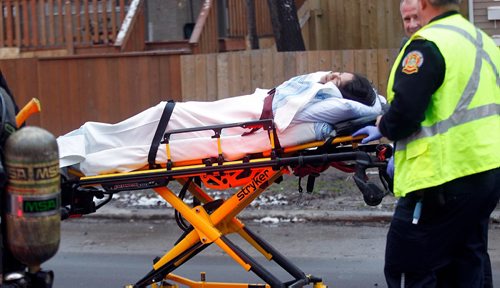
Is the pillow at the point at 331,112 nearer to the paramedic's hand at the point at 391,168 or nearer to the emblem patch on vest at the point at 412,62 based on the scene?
the paramedic's hand at the point at 391,168

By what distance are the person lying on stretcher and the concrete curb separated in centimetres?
371

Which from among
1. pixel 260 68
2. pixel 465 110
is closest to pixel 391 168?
pixel 465 110

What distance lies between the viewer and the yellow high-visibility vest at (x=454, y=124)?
425cm

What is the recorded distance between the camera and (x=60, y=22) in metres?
14.9

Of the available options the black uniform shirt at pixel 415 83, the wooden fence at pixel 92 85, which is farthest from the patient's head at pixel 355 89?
the wooden fence at pixel 92 85

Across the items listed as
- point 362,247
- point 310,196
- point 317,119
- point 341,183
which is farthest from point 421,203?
point 341,183

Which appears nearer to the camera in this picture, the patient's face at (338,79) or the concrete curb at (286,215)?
the patient's face at (338,79)

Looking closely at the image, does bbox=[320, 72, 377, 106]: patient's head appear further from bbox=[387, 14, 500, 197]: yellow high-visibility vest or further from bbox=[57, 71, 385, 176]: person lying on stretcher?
bbox=[387, 14, 500, 197]: yellow high-visibility vest

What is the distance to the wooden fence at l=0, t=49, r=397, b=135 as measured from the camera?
40.5 ft

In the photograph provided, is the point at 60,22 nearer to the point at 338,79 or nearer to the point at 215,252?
the point at 215,252

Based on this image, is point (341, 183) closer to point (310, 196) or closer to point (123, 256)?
point (310, 196)

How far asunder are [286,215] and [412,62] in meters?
5.58

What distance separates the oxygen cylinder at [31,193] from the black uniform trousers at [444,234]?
1758 millimetres

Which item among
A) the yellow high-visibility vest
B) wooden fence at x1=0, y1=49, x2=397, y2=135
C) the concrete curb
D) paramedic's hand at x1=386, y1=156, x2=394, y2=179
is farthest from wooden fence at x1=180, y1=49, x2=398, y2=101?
the yellow high-visibility vest
